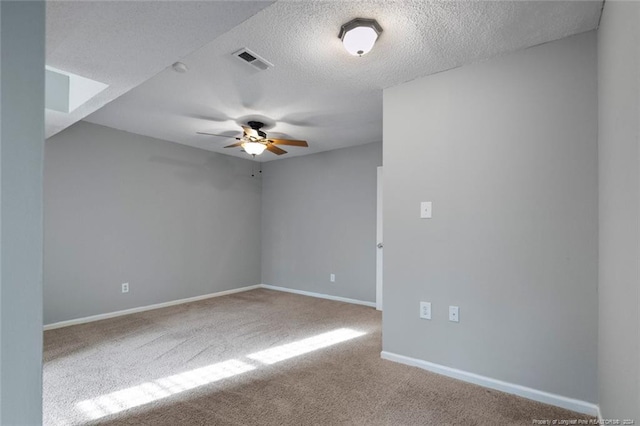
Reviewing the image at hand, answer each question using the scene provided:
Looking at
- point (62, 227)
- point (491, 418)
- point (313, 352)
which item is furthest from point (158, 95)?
point (491, 418)

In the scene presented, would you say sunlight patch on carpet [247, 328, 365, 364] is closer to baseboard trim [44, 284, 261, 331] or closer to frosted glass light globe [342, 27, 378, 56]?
baseboard trim [44, 284, 261, 331]

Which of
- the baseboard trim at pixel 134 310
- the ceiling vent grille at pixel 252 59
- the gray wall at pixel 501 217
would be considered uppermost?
the ceiling vent grille at pixel 252 59

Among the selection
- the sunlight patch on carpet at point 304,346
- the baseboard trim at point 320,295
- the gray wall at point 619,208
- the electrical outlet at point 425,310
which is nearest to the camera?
the gray wall at point 619,208

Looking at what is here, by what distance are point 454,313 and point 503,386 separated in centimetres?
52

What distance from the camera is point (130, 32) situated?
1.64 m

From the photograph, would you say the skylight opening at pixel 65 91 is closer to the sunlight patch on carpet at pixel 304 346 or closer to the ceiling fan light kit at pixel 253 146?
the ceiling fan light kit at pixel 253 146

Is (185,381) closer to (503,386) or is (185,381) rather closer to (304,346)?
(304,346)

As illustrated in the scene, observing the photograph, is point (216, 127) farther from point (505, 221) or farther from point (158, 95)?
point (505, 221)

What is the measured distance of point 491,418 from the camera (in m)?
1.87

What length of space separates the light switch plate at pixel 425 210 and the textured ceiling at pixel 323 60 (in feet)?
3.27

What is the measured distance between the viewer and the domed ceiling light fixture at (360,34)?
1874mm

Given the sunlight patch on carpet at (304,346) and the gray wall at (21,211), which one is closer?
the gray wall at (21,211)

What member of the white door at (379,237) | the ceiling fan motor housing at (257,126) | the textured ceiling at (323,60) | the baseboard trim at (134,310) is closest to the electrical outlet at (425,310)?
the textured ceiling at (323,60)

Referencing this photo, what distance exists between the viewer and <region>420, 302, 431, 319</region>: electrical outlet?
2.50 meters
